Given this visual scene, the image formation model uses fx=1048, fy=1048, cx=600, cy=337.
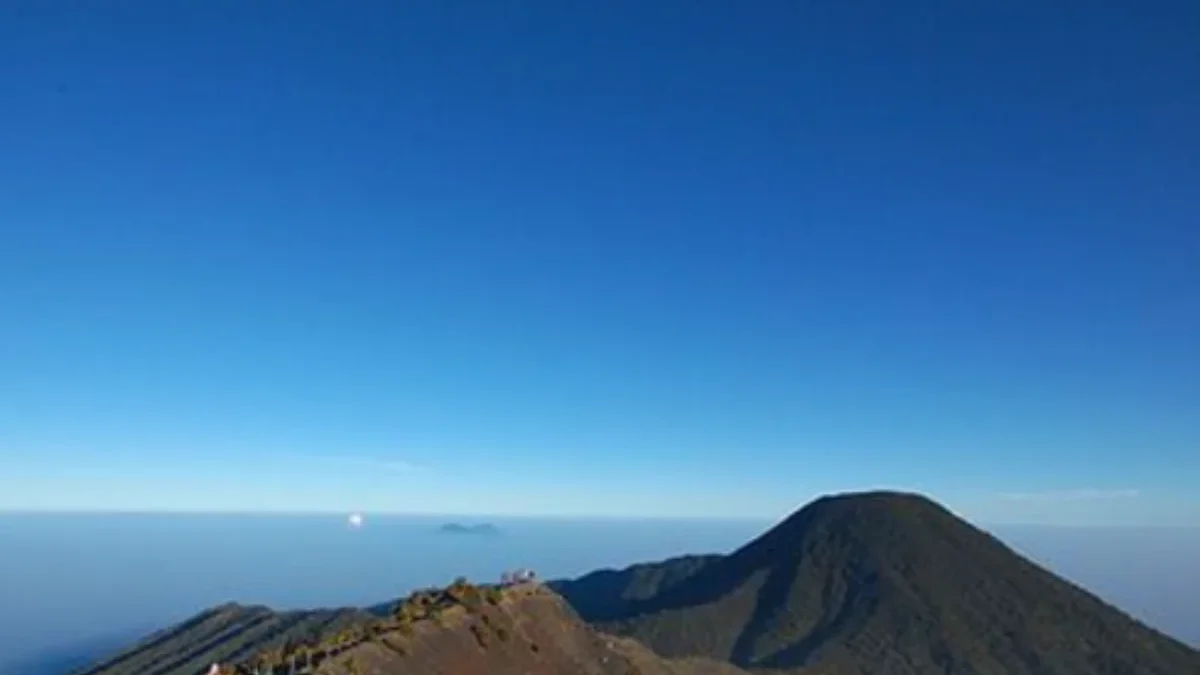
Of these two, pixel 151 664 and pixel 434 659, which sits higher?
pixel 434 659

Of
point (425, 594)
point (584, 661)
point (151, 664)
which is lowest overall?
point (151, 664)

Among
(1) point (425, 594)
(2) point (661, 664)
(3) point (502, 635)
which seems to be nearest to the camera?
(3) point (502, 635)

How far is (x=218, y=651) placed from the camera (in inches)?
7756

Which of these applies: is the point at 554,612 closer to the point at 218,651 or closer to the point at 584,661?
the point at 584,661

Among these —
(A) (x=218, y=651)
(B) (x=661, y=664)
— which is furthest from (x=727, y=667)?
(A) (x=218, y=651)

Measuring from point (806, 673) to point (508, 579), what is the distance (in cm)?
9158

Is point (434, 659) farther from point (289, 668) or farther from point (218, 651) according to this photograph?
point (218, 651)

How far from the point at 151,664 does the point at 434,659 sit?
160154 millimetres

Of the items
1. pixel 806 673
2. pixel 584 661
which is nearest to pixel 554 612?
pixel 584 661

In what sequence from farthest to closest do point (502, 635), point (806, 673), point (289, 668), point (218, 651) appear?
point (218, 651), point (806, 673), point (502, 635), point (289, 668)

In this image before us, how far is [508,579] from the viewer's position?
95.9 meters

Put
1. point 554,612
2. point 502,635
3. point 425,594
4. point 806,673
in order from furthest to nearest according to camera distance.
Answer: point 806,673, point 554,612, point 425,594, point 502,635

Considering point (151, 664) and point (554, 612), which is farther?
point (151, 664)

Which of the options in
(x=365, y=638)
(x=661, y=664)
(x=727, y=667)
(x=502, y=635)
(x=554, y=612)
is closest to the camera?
(x=365, y=638)
